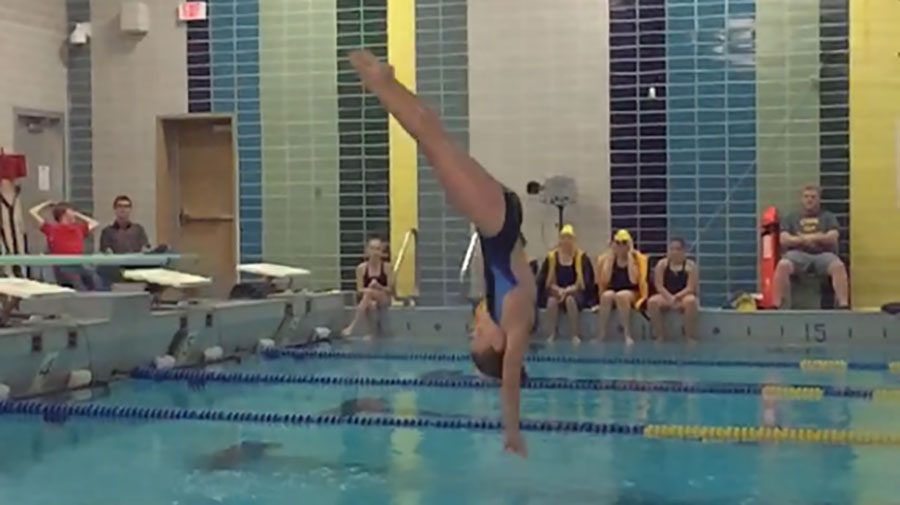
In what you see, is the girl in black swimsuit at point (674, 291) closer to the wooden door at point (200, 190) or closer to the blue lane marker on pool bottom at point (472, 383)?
the blue lane marker on pool bottom at point (472, 383)

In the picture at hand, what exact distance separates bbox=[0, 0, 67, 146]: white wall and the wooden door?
1.24 metres

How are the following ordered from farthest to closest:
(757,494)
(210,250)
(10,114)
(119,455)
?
(210,250)
(10,114)
(119,455)
(757,494)

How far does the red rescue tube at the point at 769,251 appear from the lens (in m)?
11.4

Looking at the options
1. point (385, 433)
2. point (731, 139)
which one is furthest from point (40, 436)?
point (731, 139)

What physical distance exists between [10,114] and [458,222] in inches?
Result: 180

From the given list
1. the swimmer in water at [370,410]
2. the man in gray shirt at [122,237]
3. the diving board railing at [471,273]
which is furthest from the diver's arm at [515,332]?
the man in gray shirt at [122,237]

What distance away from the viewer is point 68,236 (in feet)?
40.0

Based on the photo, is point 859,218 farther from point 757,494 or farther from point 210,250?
point 757,494

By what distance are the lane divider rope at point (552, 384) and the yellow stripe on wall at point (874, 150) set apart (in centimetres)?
412

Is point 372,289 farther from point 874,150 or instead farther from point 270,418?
point 270,418

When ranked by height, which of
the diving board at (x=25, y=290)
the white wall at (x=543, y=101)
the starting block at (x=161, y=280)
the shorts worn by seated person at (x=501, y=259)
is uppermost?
the white wall at (x=543, y=101)

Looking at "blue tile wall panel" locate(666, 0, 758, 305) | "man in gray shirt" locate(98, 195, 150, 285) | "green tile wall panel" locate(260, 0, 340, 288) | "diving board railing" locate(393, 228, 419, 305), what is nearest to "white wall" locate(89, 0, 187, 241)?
"green tile wall panel" locate(260, 0, 340, 288)

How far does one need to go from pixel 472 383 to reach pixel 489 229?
5.32 metres

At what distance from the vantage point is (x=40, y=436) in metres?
6.54
